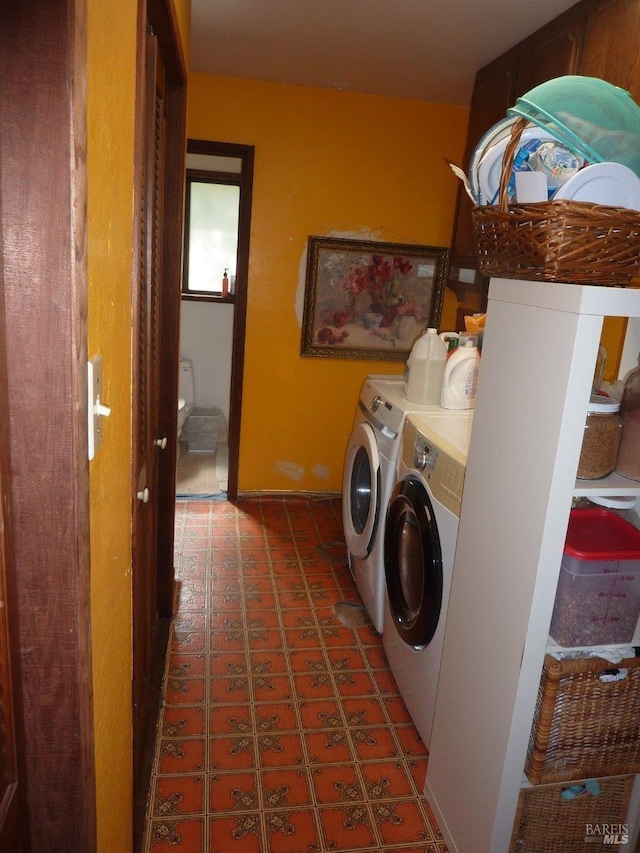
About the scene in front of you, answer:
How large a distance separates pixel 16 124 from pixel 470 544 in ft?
4.44

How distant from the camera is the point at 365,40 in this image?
8.80ft

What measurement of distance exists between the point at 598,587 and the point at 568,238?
2.43ft

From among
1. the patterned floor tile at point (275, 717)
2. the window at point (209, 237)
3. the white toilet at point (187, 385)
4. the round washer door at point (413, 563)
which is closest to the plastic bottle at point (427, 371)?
the round washer door at point (413, 563)

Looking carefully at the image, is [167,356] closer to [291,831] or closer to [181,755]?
[181,755]

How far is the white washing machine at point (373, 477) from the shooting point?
95.1 inches

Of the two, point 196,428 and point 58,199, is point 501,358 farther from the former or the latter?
point 196,428

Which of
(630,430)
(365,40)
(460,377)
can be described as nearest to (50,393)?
(630,430)

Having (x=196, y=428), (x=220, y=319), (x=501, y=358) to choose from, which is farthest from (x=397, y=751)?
(x=220, y=319)

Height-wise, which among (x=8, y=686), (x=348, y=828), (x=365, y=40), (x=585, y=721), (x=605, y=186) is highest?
(x=365, y=40)

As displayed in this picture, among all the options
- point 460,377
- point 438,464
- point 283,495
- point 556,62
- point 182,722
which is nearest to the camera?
point 438,464

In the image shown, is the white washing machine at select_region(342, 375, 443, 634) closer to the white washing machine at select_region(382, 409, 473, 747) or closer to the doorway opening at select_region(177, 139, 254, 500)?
the white washing machine at select_region(382, 409, 473, 747)

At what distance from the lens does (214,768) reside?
1923mm

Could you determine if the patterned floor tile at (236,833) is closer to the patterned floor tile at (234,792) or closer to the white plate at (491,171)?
the patterned floor tile at (234,792)

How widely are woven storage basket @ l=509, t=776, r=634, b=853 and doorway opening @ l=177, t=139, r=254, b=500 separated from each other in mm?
2601
